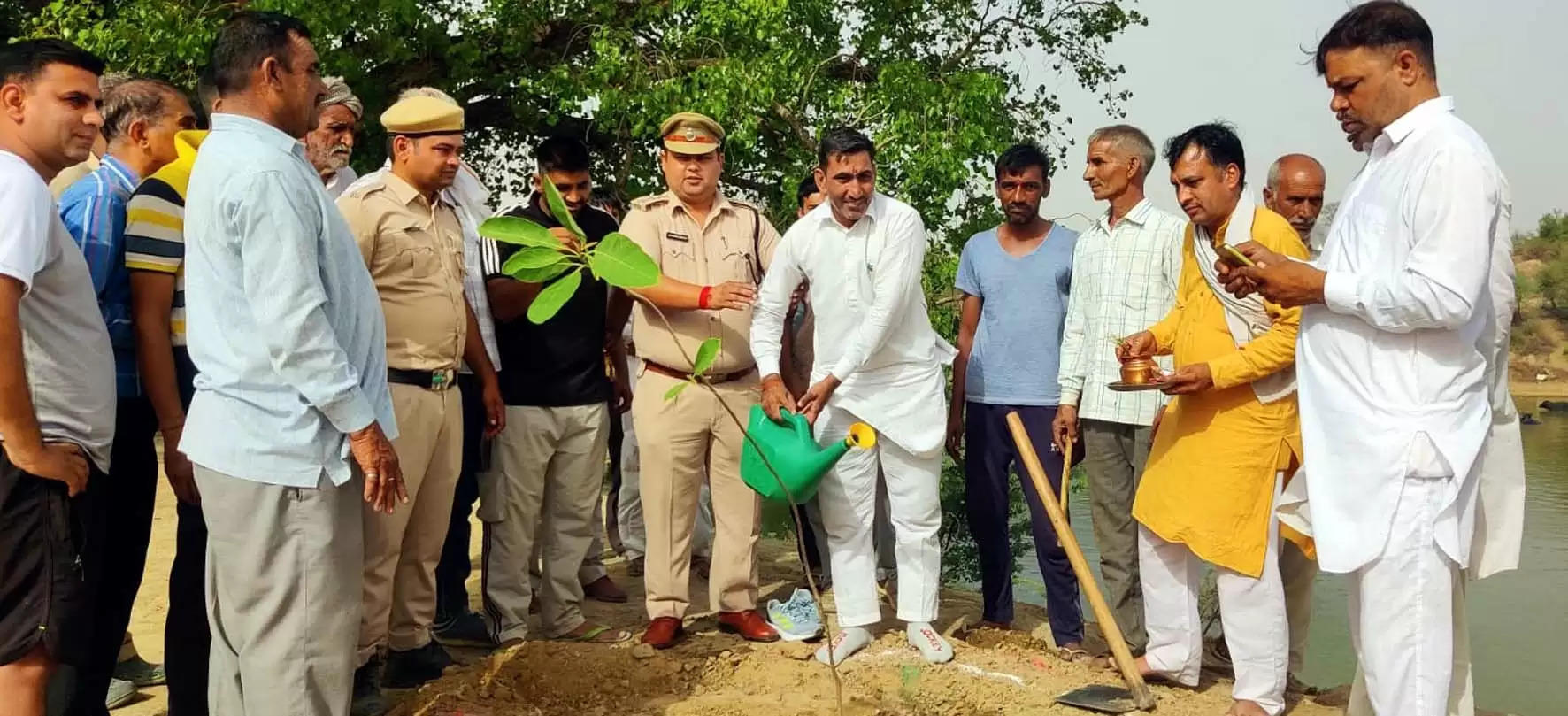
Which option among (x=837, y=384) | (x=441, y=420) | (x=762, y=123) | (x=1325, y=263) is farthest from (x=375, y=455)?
(x=762, y=123)

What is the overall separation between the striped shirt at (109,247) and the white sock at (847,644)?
7.42 ft

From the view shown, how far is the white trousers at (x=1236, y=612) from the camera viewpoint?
330 centimetres

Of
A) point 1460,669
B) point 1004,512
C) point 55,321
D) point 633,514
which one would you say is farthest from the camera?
point 633,514

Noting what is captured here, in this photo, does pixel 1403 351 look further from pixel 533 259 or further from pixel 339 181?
pixel 339 181

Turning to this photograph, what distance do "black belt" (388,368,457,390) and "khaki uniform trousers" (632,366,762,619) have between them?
2.47 ft

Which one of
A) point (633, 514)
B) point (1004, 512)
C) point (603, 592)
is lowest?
point (603, 592)

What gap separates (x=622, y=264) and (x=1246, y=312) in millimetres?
1998

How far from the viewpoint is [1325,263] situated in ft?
8.95

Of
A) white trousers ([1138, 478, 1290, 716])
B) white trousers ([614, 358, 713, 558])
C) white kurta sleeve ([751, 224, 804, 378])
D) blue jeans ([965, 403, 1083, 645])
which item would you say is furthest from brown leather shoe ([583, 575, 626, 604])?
white trousers ([1138, 478, 1290, 716])

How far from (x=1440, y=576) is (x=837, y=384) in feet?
6.29

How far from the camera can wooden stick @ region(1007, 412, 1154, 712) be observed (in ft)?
11.3

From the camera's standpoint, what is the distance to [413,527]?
3.53 meters

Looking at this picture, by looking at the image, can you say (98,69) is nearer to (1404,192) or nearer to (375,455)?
(375,455)

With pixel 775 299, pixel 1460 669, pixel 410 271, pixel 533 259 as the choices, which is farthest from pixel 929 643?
pixel 533 259
